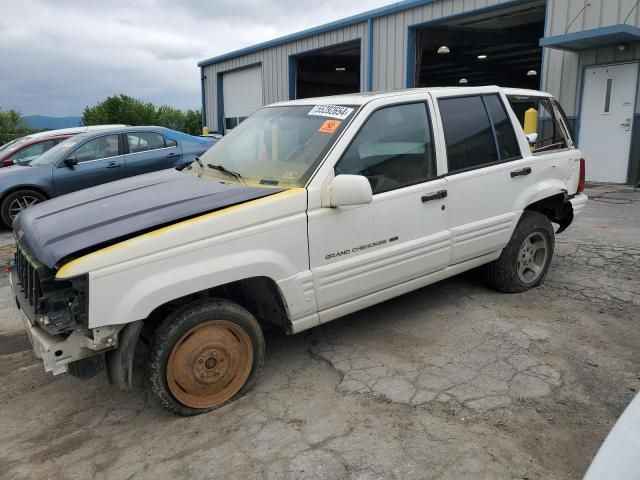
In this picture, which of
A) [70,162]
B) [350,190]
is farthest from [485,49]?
[350,190]

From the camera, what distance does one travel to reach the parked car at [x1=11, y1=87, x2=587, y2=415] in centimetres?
264

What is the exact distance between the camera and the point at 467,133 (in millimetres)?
4082

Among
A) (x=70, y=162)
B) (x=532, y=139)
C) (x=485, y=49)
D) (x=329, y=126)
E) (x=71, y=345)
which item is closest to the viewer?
(x=71, y=345)

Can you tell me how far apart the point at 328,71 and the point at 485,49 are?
7.57 meters

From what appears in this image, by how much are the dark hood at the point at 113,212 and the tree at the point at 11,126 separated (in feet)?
84.2

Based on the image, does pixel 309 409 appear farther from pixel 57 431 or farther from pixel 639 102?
pixel 639 102

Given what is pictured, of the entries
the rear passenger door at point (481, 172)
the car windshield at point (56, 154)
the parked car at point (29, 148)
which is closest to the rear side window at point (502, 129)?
the rear passenger door at point (481, 172)

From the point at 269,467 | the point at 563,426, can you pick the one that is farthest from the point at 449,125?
the point at 269,467

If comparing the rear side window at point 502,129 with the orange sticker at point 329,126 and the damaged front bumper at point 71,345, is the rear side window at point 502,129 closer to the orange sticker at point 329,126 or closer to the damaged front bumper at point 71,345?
the orange sticker at point 329,126

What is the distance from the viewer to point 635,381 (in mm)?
3199

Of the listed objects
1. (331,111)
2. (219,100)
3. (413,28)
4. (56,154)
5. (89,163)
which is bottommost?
(89,163)

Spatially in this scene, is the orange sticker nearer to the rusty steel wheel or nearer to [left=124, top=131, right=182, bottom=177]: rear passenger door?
the rusty steel wheel

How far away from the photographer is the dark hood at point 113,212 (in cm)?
267

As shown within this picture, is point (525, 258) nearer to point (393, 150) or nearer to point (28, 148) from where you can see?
point (393, 150)
